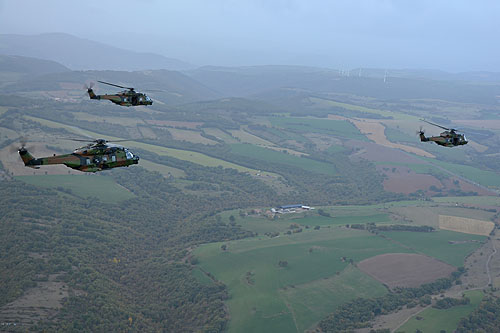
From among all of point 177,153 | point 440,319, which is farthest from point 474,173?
point 440,319

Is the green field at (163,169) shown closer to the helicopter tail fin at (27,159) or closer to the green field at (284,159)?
the green field at (284,159)

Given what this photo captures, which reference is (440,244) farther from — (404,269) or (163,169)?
(163,169)

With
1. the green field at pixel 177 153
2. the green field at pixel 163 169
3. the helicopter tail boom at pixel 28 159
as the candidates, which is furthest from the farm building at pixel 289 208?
the helicopter tail boom at pixel 28 159

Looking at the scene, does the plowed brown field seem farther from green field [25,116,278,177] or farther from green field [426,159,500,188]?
green field [426,159,500,188]

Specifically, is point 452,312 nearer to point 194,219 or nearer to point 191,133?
point 194,219

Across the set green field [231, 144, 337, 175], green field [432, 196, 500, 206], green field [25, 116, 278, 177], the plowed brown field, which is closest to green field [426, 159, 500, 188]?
green field [432, 196, 500, 206]

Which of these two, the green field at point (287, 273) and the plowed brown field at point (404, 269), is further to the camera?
the plowed brown field at point (404, 269)

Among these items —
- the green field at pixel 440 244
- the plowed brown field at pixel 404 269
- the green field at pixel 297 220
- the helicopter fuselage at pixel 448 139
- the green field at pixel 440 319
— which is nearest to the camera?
the helicopter fuselage at pixel 448 139

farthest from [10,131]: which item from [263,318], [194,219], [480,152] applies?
[480,152]
